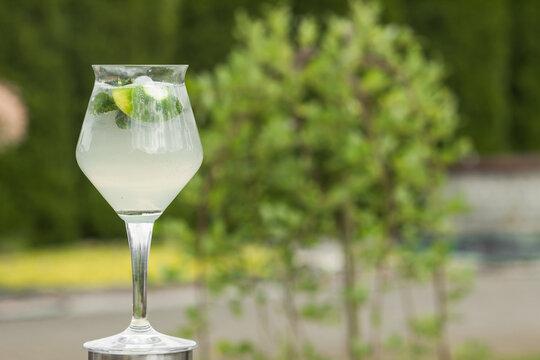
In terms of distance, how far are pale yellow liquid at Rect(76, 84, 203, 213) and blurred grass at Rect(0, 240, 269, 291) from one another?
7679mm

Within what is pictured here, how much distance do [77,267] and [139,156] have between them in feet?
33.1

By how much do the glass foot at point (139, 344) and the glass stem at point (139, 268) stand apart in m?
0.01

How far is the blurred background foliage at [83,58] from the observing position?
12023 mm

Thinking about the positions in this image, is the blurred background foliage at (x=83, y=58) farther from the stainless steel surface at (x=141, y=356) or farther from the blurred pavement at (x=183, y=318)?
the stainless steel surface at (x=141, y=356)

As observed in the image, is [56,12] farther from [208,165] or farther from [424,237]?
[208,165]

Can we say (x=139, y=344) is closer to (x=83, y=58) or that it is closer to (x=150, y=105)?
(x=150, y=105)

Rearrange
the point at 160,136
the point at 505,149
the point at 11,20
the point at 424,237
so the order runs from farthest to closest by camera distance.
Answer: the point at 505,149 → the point at 424,237 → the point at 11,20 → the point at 160,136

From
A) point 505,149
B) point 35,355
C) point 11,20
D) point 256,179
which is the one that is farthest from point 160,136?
point 505,149

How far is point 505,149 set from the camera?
52.7 ft

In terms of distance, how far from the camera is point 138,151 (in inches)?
68.4

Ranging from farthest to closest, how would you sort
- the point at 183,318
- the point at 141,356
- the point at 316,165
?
the point at 183,318 < the point at 316,165 < the point at 141,356

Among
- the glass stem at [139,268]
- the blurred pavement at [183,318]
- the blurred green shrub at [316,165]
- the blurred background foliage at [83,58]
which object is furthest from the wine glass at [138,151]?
the blurred background foliage at [83,58]

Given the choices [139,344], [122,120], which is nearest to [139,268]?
[139,344]

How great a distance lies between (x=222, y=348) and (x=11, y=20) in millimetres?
8577
